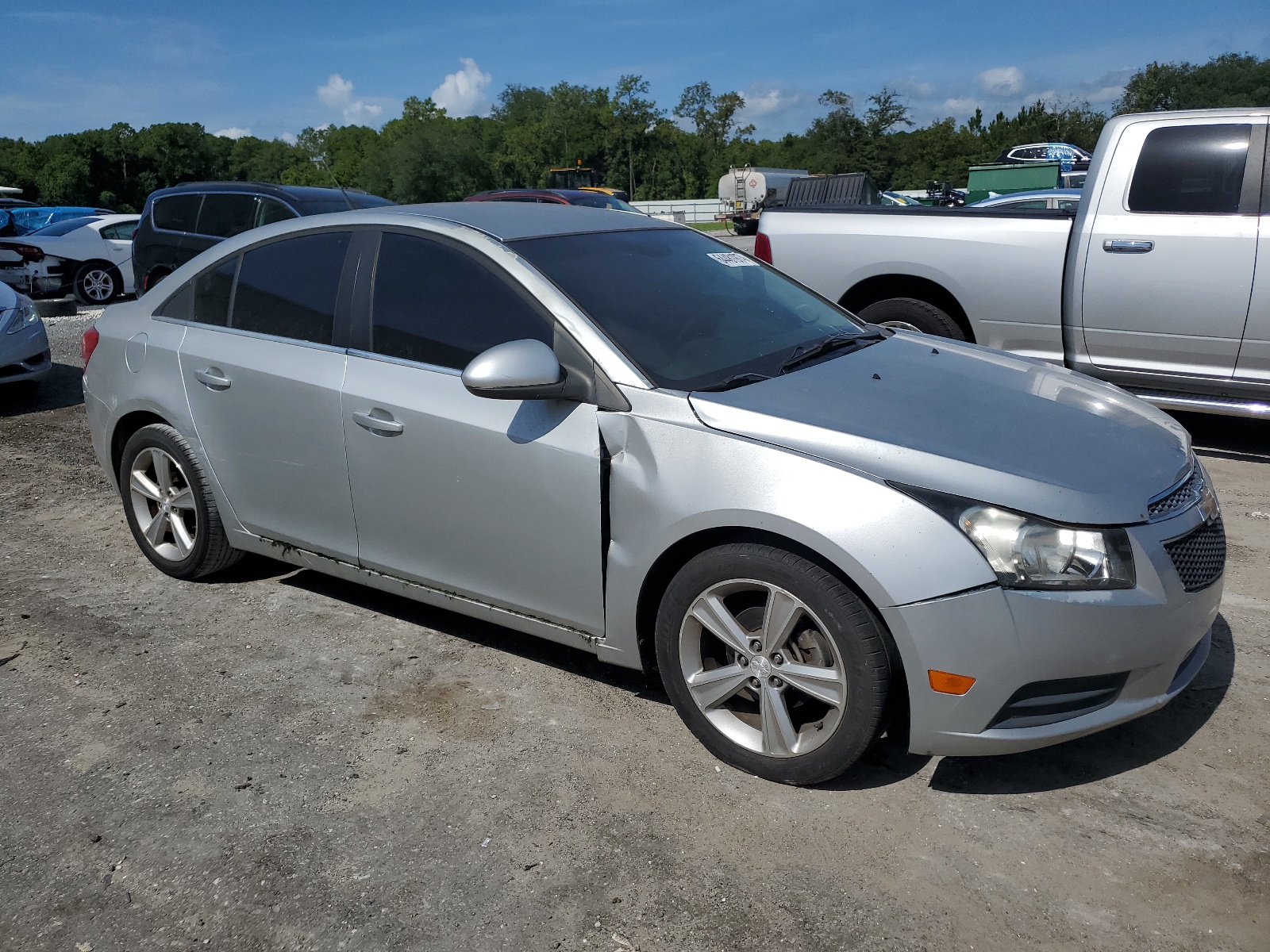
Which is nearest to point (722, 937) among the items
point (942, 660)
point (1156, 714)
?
point (942, 660)

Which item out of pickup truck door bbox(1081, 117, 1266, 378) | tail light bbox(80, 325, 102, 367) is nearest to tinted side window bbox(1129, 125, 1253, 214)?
pickup truck door bbox(1081, 117, 1266, 378)

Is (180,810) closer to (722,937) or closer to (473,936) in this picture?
(473,936)

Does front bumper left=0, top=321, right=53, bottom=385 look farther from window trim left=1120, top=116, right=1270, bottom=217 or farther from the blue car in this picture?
the blue car

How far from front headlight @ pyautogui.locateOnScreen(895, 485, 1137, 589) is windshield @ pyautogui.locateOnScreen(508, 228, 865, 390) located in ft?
2.89

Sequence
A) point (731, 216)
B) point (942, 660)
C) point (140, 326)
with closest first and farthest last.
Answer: point (942, 660)
point (140, 326)
point (731, 216)

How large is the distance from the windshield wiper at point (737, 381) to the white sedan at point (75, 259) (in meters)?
13.9

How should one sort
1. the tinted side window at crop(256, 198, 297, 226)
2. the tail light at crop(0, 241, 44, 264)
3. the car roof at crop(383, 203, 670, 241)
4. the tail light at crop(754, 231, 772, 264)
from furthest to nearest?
1. the tail light at crop(0, 241, 44, 264)
2. the tinted side window at crop(256, 198, 297, 226)
3. the tail light at crop(754, 231, 772, 264)
4. the car roof at crop(383, 203, 670, 241)

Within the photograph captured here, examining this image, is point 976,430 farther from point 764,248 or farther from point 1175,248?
point 764,248

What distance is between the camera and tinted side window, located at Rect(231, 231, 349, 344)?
→ 389 cm

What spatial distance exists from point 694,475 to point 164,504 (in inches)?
108

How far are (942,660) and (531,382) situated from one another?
4.56ft

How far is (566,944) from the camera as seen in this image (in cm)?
239

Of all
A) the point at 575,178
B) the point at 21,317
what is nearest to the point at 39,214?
the point at 21,317

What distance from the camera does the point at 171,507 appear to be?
4496 millimetres
